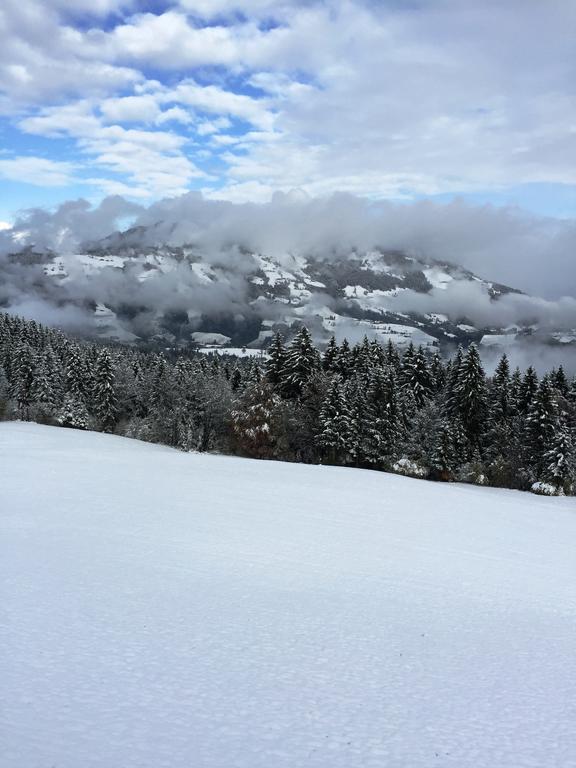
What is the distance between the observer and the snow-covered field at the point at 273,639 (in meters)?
7.49

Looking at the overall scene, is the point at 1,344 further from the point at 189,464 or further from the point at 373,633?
the point at 373,633

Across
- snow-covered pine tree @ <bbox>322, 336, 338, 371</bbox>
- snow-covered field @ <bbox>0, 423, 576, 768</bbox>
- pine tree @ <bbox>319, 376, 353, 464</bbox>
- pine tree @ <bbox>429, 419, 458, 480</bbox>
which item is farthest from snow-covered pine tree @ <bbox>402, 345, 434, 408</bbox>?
snow-covered field @ <bbox>0, 423, 576, 768</bbox>

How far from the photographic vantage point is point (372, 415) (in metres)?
56.8

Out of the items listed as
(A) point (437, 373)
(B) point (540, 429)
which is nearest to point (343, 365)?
(A) point (437, 373)

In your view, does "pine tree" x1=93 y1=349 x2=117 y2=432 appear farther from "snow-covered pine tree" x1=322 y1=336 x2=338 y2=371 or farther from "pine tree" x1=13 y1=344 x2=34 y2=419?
"snow-covered pine tree" x1=322 y1=336 x2=338 y2=371

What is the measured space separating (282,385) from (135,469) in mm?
29172

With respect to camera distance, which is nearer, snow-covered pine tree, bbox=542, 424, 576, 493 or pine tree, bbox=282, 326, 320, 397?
snow-covered pine tree, bbox=542, 424, 576, 493

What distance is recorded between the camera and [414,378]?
227 ft

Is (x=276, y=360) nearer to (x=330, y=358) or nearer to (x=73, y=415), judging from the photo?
(x=330, y=358)

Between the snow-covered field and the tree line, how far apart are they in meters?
31.4

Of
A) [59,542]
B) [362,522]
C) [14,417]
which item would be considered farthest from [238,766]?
[14,417]

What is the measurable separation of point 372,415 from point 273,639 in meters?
46.6

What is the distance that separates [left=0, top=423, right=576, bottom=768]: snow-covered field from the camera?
24.6 feet

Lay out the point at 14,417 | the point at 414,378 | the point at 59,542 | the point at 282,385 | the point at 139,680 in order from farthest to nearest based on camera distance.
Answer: the point at 14,417, the point at 414,378, the point at 282,385, the point at 59,542, the point at 139,680
